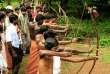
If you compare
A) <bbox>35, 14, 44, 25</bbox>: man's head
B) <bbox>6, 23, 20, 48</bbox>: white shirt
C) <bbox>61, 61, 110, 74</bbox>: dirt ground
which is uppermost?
<bbox>35, 14, 44, 25</bbox>: man's head

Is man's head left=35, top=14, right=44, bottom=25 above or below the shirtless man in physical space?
above

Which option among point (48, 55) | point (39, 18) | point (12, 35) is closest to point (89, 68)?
point (39, 18)

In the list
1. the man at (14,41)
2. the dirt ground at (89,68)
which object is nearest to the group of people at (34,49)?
the man at (14,41)

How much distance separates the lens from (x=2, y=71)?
269 centimetres

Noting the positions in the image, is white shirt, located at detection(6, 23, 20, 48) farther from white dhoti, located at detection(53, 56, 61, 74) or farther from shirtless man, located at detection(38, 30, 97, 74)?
white dhoti, located at detection(53, 56, 61, 74)

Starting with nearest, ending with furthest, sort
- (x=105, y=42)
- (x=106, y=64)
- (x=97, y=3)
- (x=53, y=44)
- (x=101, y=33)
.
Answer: (x=53, y=44) < (x=106, y=64) < (x=105, y=42) < (x=101, y=33) < (x=97, y=3)

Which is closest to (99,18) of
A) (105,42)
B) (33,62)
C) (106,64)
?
(105,42)

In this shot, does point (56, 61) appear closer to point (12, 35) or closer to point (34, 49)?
point (12, 35)

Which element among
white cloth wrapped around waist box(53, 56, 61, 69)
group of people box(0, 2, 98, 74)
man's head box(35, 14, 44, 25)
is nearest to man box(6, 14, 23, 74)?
group of people box(0, 2, 98, 74)

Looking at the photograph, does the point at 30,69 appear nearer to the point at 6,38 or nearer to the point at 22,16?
the point at 6,38

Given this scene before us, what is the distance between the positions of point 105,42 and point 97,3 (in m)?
3.36

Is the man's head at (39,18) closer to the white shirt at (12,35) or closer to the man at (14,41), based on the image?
the man at (14,41)

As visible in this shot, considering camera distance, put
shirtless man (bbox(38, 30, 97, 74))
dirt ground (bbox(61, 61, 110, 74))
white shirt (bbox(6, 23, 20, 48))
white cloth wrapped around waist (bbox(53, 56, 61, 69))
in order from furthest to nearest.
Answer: dirt ground (bbox(61, 61, 110, 74)), white shirt (bbox(6, 23, 20, 48)), white cloth wrapped around waist (bbox(53, 56, 61, 69)), shirtless man (bbox(38, 30, 97, 74))

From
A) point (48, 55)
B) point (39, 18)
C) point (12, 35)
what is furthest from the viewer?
point (39, 18)
